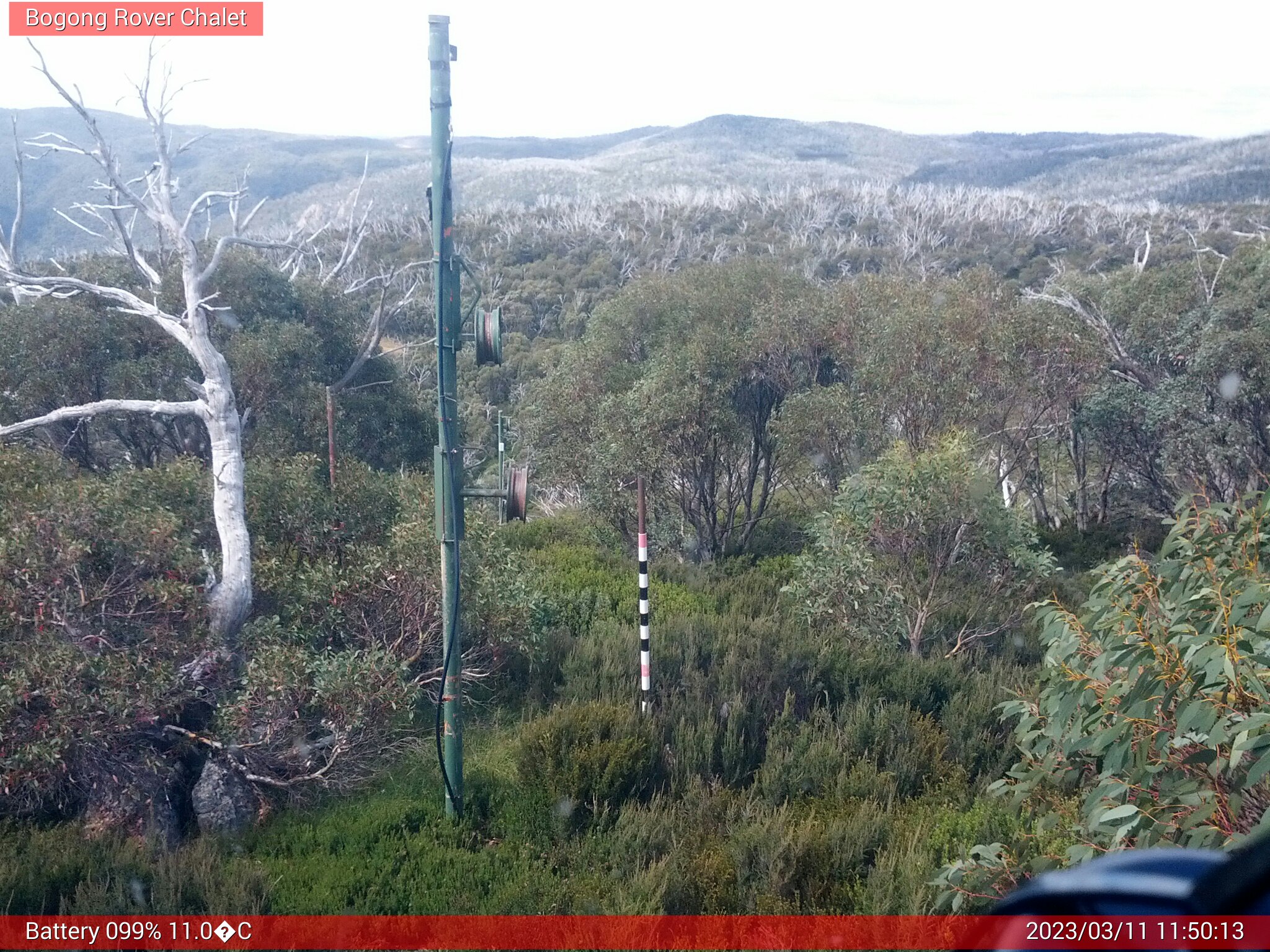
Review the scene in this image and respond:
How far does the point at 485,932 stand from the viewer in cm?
462

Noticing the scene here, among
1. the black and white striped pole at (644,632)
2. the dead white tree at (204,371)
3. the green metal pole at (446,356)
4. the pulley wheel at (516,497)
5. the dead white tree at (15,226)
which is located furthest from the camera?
the dead white tree at (15,226)

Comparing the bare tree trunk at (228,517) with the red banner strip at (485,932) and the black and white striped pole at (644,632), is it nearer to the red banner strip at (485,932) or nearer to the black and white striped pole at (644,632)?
the red banner strip at (485,932)

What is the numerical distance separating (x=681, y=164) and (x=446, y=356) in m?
78.8

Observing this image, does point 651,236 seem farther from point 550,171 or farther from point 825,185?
point 550,171

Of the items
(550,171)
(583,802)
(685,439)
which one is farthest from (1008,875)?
(550,171)

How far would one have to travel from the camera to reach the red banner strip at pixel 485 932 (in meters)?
4.37

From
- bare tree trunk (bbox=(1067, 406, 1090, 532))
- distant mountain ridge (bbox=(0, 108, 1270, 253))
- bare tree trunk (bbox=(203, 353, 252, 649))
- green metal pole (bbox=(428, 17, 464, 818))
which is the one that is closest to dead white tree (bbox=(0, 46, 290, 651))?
bare tree trunk (bbox=(203, 353, 252, 649))

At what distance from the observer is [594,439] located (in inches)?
506

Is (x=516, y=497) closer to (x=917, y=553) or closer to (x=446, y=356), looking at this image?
(x=446, y=356)

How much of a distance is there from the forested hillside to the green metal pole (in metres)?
1.17

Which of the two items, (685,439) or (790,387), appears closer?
(685,439)

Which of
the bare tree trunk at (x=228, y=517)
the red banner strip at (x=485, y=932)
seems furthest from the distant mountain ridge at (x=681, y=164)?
the red banner strip at (x=485, y=932)

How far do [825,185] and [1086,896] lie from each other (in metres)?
60.5

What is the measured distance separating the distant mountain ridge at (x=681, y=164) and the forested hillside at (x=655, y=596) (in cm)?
4106
